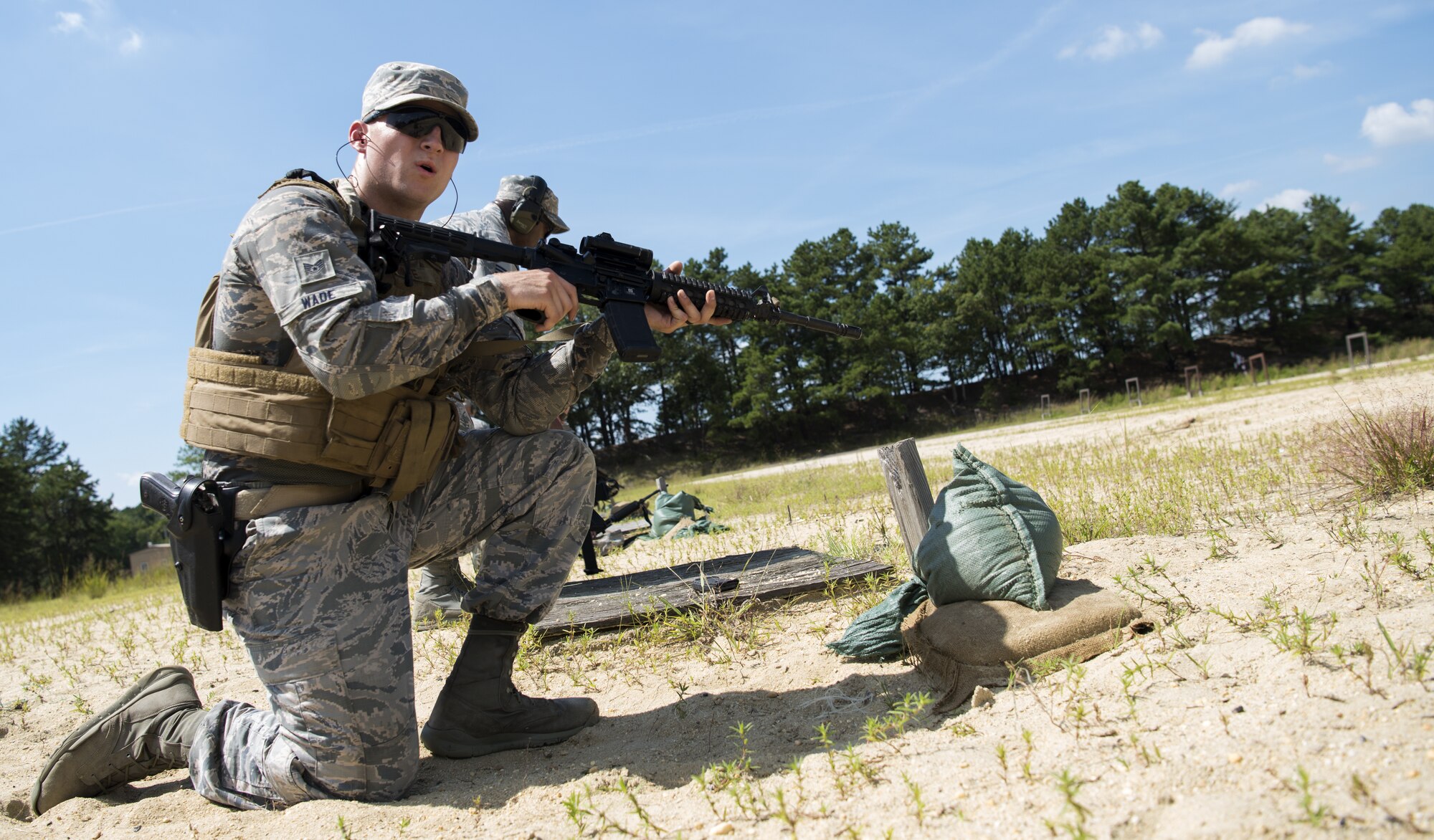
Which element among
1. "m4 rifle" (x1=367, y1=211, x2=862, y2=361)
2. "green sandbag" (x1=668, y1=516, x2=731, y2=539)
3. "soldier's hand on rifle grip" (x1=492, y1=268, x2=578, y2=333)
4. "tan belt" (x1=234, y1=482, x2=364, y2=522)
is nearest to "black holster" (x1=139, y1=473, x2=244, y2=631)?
"tan belt" (x1=234, y1=482, x2=364, y2=522)

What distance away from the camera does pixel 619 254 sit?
→ 320cm

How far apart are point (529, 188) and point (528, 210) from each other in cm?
20

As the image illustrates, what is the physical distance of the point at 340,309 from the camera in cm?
228

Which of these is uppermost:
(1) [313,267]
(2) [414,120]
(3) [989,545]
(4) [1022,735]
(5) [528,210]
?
(5) [528,210]

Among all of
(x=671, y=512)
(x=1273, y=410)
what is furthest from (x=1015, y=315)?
(x=671, y=512)

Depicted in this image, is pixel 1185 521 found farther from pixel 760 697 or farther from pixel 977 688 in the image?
pixel 760 697

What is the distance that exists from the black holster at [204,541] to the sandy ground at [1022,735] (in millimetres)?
628

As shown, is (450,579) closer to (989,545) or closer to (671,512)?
(989,545)

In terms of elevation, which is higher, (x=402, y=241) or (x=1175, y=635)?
(x=402, y=241)

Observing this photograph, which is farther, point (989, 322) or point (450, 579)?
point (989, 322)

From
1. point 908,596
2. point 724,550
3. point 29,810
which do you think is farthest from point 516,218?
point 29,810

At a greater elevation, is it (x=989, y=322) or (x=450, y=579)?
(x=989, y=322)

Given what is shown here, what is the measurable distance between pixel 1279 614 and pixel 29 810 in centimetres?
398

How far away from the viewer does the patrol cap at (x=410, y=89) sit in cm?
270
